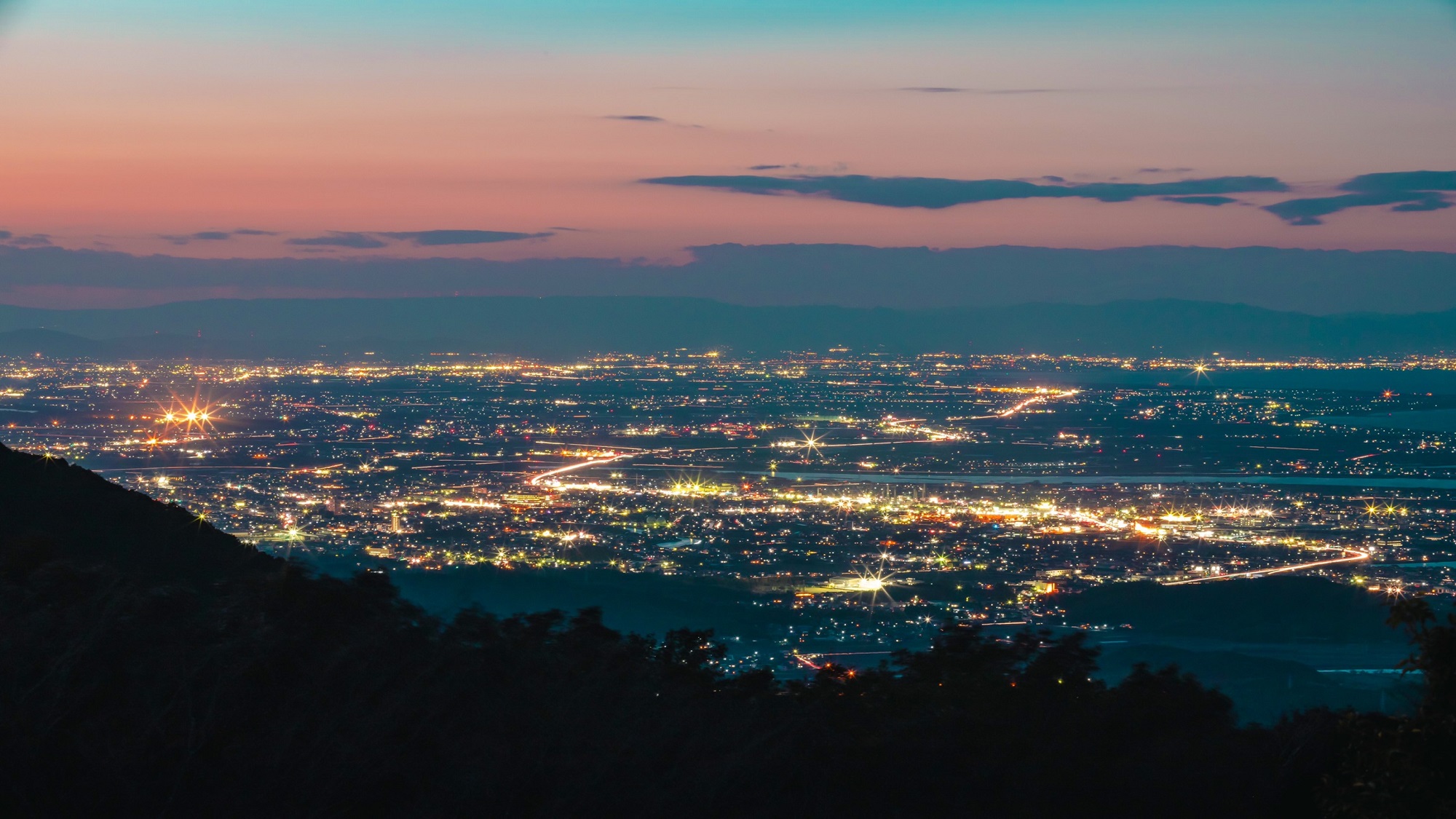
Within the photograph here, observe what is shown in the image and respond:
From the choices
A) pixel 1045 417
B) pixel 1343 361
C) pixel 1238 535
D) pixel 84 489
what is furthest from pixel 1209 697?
pixel 1343 361

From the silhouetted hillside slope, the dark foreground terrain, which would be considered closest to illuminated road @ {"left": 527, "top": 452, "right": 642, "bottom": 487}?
the silhouetted hillside slope

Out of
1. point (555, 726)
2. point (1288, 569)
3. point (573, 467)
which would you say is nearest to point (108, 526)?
point (555, 726)

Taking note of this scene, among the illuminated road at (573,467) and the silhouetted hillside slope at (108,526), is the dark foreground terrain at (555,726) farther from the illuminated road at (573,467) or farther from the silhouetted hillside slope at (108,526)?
the illuminated road at (573,467)

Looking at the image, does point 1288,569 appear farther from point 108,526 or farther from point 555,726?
point 555,726

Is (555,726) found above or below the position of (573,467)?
above

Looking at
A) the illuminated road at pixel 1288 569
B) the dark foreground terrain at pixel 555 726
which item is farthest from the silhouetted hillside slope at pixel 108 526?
the illuminated road at pixel 1288 569

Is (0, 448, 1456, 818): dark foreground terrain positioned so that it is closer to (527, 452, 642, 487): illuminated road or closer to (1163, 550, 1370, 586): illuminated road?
(1163, 550, 1370, 586): illuminated road
